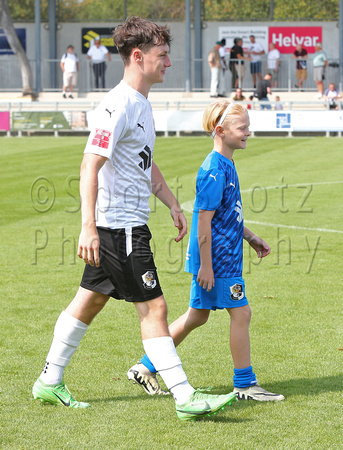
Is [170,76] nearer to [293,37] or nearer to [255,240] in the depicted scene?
[293,37]

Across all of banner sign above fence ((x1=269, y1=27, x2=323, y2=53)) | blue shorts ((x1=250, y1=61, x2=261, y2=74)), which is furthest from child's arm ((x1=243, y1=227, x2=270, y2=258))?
banner sign above fence ((x1=269, y1=27, x2=323, y2=53))

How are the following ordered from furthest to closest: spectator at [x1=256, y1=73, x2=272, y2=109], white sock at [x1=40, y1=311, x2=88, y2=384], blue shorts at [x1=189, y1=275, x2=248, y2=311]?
spectator at [x1=256, y1=73, x2=272, y2=109] → blue shorts at [x1=189, y1=275, x2=248, y2=311] → white sock at [x1=40, y1=311, x2=88, y2=384]

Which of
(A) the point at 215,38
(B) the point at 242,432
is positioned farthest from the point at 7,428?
(A) the point at 215,38

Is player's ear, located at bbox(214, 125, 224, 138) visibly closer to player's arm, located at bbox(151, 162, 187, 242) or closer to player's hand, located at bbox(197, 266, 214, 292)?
player's arm, located at bbox(151, 162, 187, 242)

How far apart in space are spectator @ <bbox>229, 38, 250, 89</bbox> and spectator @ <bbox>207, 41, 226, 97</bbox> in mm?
1120

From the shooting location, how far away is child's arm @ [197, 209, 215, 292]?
4418mm

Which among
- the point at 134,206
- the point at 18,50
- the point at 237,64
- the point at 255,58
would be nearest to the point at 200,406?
the point at 134,206

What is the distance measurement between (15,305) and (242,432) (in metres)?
3.25

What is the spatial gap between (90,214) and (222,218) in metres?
0.91

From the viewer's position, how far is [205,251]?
443 centimetres

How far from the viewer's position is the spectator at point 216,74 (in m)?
33.2

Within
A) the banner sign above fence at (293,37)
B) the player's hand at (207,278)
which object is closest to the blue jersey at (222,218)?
the player's hand at (207,278)

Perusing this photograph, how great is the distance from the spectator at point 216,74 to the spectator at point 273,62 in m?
2.71

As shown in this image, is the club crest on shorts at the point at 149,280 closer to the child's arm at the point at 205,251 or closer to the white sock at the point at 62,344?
the child's arm at the point at 205,251
